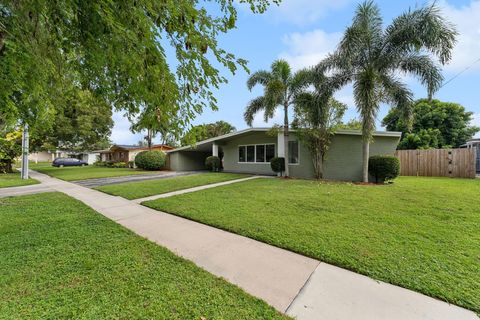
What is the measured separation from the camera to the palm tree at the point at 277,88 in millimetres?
11719

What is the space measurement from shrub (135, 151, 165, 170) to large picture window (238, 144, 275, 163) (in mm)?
8555

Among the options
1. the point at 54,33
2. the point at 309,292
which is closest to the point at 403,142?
the point at 309,292

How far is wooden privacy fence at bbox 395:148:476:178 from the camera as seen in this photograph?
490 inches

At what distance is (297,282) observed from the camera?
2777 millimetres

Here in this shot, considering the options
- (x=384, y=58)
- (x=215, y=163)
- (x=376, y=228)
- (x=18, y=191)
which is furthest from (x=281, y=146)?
(x=18, y=191)

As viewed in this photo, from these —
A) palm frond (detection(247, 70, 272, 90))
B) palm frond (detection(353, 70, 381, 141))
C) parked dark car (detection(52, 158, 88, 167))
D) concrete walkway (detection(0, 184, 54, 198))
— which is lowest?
concrete walkway (detection(0, 184, 54, 198))

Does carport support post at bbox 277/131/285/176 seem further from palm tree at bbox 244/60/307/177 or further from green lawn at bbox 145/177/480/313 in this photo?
green lawn at bbox 145/177/480/313

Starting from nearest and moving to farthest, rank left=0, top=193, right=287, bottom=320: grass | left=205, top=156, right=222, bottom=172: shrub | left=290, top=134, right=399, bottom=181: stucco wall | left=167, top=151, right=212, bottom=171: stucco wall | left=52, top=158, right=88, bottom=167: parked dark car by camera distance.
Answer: left=0, top=193, right=287, bottom=320: grass
left=290, top=134, right=399, bottom=181: stucco wall
left=205, top=156, right=222, bottom=172: shrub
left=167, top=151, right=212, bottom=171: stucco wall
left=52, top=158, right=88, bottom=167: parked dark car

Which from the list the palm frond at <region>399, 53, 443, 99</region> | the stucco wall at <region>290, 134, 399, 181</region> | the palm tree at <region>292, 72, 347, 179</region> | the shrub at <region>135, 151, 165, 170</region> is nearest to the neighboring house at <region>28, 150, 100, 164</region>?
the shrub at <region>135, 151, 165, 170</region>

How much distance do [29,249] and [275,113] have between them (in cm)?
1102

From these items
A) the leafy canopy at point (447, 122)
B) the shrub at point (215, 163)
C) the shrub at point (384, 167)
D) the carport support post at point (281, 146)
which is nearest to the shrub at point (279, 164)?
the carport support post at point (281, 146)

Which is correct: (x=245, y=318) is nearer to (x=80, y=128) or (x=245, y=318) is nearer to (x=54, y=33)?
(x=54, y=33)

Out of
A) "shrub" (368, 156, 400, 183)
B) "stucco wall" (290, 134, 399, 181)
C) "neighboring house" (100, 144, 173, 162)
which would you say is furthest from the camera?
"neighboring house" (100, 144, 173, 162)

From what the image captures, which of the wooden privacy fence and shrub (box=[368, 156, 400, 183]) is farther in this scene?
the wooden privacy fence
